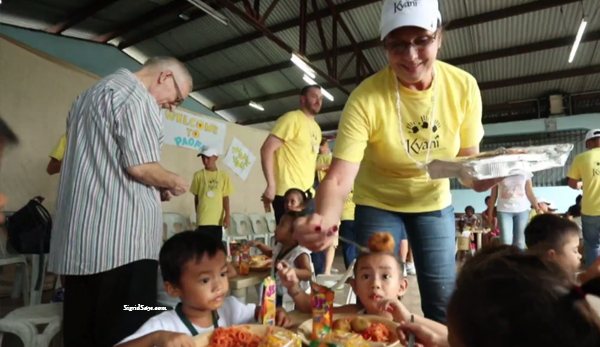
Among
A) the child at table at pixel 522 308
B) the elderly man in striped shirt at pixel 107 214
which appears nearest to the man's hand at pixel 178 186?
the elderly man in striped shirt at pixel 107 214

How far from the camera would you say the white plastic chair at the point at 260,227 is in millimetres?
6965

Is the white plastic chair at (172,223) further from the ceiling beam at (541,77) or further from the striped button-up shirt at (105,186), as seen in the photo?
the ceiling beam at (541,77)

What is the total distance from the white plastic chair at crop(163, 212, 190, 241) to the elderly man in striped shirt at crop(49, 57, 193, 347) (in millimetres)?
3821

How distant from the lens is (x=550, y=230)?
217cm

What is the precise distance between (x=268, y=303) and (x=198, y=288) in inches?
12.1

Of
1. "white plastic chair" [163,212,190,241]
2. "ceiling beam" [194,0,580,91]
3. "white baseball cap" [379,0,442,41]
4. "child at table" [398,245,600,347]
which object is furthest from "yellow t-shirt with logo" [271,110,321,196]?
"ceiling beam" [194,0,580,91]

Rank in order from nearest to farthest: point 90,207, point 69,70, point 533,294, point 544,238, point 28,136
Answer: point 533,294 < point 90,207 < point 544,238 < point 28,136 < point 69,70

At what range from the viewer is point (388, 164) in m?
1.57

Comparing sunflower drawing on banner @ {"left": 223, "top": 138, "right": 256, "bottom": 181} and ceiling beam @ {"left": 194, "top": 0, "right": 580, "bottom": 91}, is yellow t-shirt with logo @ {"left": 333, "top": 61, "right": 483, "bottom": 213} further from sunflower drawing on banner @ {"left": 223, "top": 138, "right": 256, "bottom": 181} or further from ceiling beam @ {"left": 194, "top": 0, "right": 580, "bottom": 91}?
sunflower drawing on banner @ {"left": 223, "top": 138, "right": 256, "bottom": 181}

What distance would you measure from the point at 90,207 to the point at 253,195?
5.83 meters

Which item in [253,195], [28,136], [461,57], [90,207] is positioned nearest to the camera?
[90,207]

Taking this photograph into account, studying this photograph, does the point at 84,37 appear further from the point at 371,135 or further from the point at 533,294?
the point at 533,294

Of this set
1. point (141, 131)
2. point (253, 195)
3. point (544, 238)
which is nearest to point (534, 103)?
point (253, 195)

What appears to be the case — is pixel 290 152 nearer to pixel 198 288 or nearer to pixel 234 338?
pixel 198 288
